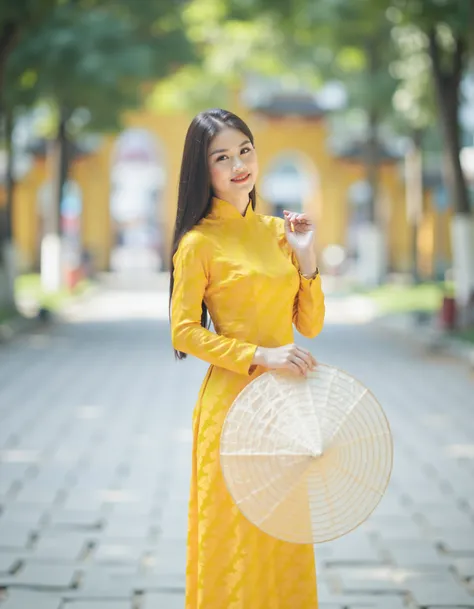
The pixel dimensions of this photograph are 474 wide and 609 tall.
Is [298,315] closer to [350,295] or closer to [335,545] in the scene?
[335,545]

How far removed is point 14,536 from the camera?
212 inches

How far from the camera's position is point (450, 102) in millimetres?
16688

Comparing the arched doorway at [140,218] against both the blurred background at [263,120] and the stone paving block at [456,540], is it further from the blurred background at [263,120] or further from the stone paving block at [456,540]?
the stone paving block at [456,540]

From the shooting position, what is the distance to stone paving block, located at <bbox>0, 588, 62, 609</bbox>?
14.4 ft

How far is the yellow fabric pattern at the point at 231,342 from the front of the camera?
10.1ft

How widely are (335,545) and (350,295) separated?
813 inches

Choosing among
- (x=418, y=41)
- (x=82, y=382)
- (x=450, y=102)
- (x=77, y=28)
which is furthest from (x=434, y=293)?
(x=82, y=382)

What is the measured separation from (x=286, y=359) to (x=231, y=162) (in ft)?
2.00

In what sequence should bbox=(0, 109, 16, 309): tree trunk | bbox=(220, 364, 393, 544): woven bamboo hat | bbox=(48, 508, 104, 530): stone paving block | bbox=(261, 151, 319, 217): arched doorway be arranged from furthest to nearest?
bbox=(261, 151, 319, 217): arched doorway → bbox=(0, 109, 16, 309): tree trunk → bbox=(48, 508, 104, 530): stone paving block → bbox=(220, 364, 393, 544): woven bamboo hat

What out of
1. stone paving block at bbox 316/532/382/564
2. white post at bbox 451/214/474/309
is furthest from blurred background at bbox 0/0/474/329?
stone paving block at bbox 316/532/382/564

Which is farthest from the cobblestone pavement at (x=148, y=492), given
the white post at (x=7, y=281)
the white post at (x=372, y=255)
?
the white post at (x=372, y=255)

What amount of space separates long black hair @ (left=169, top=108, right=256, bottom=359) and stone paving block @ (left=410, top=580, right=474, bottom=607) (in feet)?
6.31

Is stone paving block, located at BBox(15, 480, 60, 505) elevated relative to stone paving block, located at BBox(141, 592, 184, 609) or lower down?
lower down

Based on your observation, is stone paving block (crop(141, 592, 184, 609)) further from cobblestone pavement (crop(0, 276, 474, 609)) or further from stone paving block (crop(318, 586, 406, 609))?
stone paving block (crop(318, 586, 406, 609))
